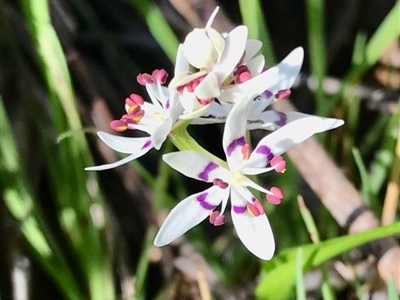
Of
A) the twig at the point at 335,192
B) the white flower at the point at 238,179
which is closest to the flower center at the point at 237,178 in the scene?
the white flower at the point at 238,179

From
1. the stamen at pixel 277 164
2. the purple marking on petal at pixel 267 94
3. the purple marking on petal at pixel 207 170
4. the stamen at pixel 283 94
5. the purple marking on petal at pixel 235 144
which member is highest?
the purple marking on petal at pixel 267 94

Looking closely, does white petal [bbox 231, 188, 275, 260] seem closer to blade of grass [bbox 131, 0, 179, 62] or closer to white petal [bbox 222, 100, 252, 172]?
white petal [bbox 222, 100, 252, 172]

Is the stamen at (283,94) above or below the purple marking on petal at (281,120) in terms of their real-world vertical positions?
above

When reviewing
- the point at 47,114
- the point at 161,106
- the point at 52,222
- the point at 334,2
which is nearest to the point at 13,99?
the point at 47,114

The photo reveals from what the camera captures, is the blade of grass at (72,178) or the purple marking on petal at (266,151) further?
the blade of grass at (72,178)

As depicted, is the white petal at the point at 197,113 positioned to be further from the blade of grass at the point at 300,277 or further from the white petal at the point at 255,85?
the blade of grass at the point at 300,277

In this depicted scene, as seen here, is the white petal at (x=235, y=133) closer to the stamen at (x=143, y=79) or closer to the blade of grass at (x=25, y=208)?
the stamen at (x=143, y=79)

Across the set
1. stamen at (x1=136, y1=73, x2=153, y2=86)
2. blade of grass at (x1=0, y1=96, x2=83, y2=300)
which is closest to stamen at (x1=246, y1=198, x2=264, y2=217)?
stamen at (x1=136, y1=73, x2=153, y2=86)

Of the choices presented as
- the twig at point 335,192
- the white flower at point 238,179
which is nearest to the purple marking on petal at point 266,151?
the white flower at point 238,179
